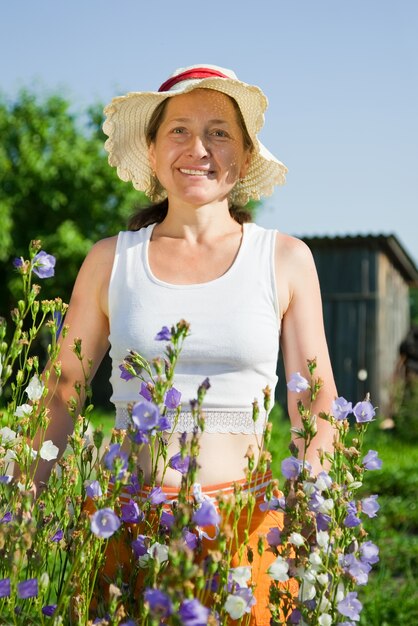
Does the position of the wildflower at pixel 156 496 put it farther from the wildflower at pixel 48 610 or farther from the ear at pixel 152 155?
the ear at pixel 152 155

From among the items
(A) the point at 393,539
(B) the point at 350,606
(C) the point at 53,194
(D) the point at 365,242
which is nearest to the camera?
(B) the point at 350,606

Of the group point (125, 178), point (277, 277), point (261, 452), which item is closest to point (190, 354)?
point (277, 277)

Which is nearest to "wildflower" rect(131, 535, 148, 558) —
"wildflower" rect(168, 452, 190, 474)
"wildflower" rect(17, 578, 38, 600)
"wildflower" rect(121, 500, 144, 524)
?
"wildflower" rect(121, 500, 144, 524)

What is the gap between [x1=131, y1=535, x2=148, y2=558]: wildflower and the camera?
69.1 inches

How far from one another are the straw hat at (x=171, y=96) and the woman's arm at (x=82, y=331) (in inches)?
17.1

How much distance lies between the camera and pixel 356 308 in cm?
1351

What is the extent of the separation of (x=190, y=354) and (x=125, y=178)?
35.0 inches

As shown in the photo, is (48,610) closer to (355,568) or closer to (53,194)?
(355,568)

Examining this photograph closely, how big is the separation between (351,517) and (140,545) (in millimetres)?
435

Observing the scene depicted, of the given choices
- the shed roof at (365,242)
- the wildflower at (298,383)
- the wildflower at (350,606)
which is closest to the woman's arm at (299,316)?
the wildflower at (298,383)

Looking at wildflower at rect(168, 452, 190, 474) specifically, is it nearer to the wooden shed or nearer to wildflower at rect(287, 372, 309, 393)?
wildflower at rect(287, 372, 309, 393)

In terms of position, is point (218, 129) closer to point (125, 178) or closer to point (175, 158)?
point (175, 158)

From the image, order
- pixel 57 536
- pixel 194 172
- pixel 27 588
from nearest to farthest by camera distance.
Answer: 1. pixel 27 588
2. pixel 57 536
3. pixel 194 172

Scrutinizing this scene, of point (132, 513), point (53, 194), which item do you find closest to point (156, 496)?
point (132, 513)
